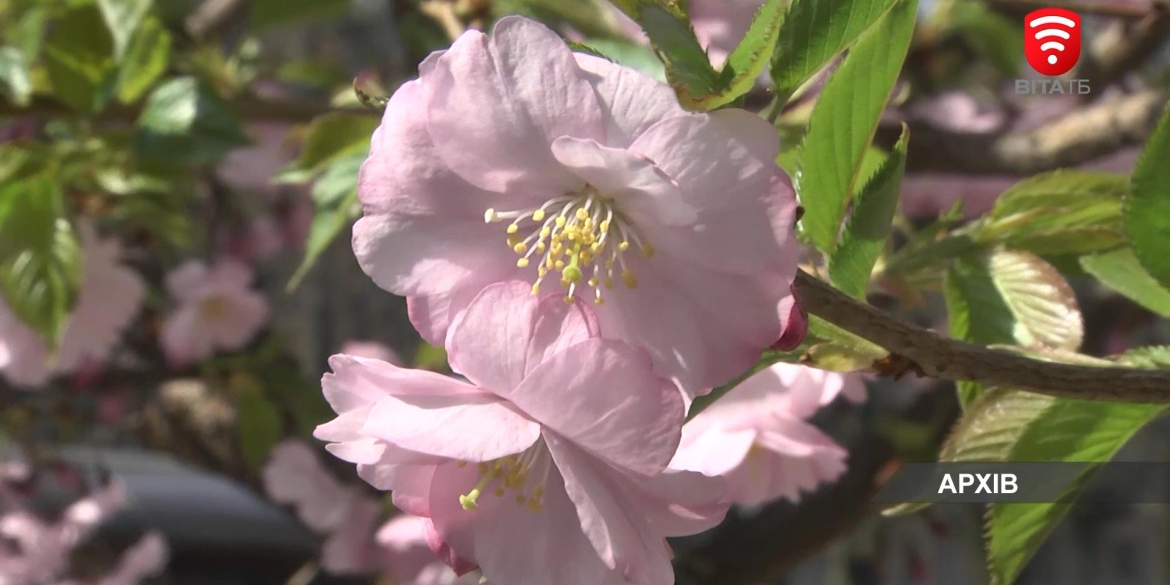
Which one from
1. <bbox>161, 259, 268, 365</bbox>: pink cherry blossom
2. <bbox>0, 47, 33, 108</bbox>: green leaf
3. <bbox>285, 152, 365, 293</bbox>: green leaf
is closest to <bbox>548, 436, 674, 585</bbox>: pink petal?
<bbox>285, 152, 365, 293</bbox>: green leaf

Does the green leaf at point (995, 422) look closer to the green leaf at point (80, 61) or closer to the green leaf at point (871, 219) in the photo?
the green leaf at point (871, 219)

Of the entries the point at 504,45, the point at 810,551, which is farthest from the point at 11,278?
the point at 810,551

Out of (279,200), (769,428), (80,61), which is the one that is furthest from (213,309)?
(769,428)

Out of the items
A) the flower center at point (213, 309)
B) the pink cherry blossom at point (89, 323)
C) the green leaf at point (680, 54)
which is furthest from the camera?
the flower center at point (213, 309)

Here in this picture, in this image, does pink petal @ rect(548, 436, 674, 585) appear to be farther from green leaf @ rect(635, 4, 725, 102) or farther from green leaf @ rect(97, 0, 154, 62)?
green leaf @ rect(97, 0, 154, 62)

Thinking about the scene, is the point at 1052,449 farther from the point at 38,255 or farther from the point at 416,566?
the point at 416,566

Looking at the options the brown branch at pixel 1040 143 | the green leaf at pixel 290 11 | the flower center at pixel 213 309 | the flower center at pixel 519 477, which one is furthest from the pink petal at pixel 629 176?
the flower center at pixel 213 309
